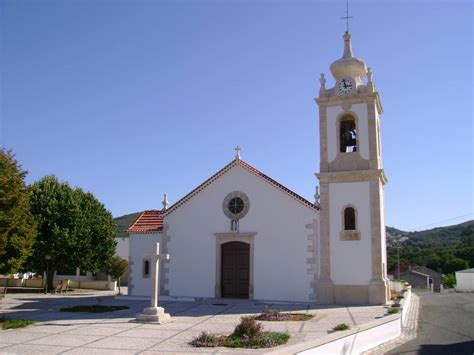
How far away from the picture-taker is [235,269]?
883 inches

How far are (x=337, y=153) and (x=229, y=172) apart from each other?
5265 millimetres

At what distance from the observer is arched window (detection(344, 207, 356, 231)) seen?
21.0 meters

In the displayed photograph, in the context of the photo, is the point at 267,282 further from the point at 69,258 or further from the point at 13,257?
the point at 69,258

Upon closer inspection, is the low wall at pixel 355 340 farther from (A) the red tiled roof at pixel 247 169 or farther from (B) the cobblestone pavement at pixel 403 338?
(A) the red tiled roof at pixel 247 169

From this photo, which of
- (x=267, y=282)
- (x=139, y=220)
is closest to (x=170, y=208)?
(x=139, y=220)

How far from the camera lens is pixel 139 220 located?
26344 millimetres

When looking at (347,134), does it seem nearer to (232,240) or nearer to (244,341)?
(232,240)

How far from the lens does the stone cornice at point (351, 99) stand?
71.2 feet

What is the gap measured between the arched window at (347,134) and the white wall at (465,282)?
2868 cm

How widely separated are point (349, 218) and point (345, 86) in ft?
20.5

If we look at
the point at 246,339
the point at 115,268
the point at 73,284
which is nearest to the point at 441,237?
the point at 73,284

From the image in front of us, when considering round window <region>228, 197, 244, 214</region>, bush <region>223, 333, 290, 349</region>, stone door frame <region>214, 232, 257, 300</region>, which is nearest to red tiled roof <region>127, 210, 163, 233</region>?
stone door frame <region>214, 232, 257, 300</region>

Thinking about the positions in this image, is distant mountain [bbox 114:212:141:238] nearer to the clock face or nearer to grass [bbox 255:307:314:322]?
grass [bbox 255:307:314:322]

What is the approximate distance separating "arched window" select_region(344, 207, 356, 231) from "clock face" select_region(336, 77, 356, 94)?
5565 millimetres
